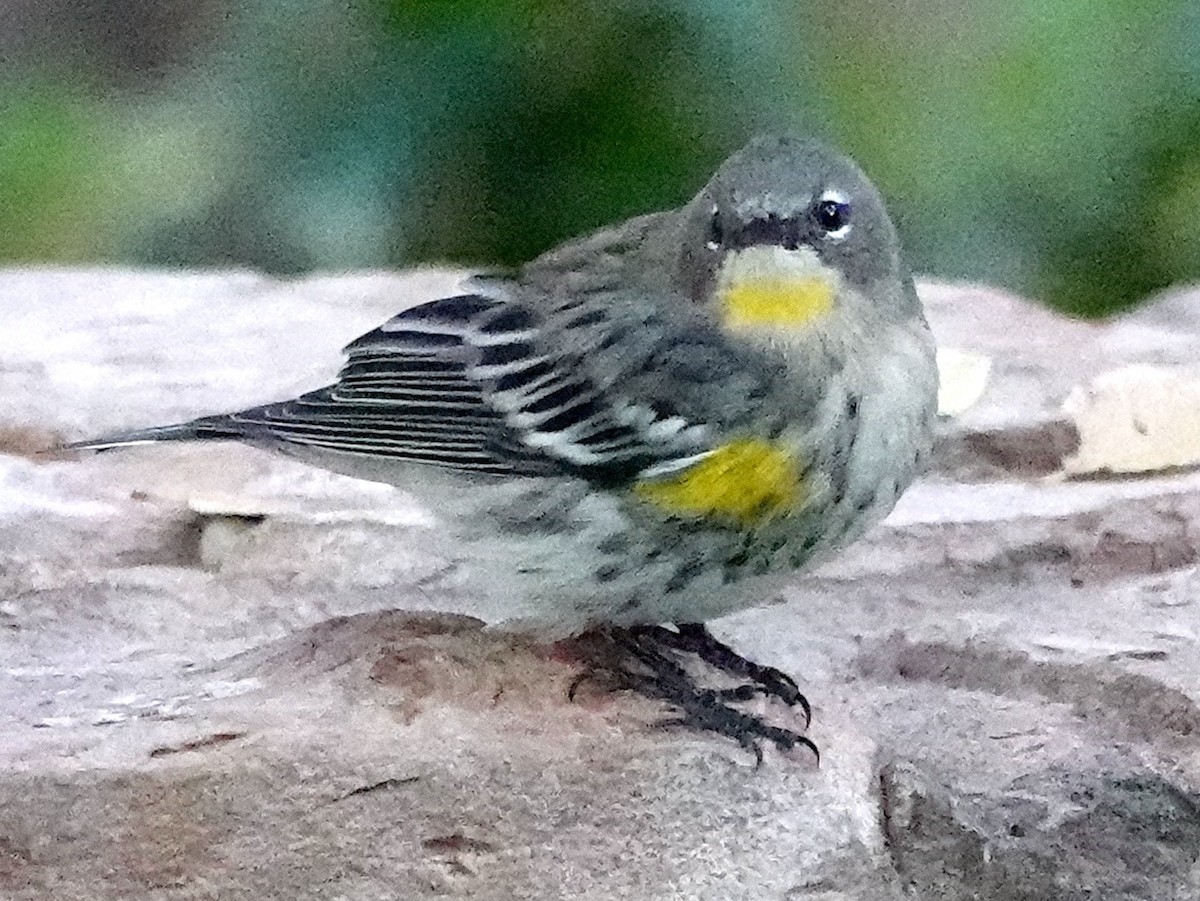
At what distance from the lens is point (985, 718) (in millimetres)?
1926

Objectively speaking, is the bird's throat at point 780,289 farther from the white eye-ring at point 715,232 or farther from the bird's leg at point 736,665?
the bird's leg at point 736,665

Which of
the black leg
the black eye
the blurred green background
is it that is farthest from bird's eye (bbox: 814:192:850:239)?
the blurred green background

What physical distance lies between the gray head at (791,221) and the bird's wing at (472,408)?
16 centimetres

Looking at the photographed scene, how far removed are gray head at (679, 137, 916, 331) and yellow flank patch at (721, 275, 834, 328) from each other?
0.04 feet

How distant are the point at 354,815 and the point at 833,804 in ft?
1.48

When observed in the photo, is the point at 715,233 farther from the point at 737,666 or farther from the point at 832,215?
the point at 737,666

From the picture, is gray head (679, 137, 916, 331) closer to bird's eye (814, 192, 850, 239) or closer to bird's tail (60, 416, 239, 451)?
bird's eye (814, 192, 850, 239)

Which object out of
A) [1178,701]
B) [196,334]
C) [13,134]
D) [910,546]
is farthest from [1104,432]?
[13,134]

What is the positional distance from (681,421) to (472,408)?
0.27 metres

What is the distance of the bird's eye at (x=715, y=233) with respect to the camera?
6.07 ft

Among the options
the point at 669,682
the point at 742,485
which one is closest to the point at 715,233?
the point at 742,485

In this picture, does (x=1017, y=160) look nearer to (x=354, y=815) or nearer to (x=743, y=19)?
(x=743, y=19)

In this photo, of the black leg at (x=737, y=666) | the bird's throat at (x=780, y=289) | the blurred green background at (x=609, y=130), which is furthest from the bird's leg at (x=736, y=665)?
the blurred green background at (x=609, y=130)

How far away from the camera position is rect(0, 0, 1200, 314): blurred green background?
338 centimetres
